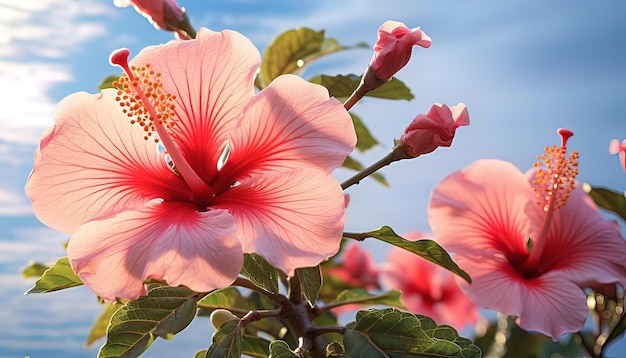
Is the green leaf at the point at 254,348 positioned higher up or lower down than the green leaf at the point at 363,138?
lower down

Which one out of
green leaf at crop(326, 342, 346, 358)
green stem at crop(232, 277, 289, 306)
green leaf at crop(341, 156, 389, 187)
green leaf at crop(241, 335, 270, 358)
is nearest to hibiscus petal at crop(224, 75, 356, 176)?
green stem at crop(232, 277, 289, 306)

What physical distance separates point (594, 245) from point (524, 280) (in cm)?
24

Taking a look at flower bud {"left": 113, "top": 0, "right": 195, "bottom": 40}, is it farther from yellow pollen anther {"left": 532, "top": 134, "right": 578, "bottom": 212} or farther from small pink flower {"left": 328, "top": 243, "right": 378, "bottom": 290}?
small pink flower {"left": 328, "top": 243, "right": 378, "bottom": 290}

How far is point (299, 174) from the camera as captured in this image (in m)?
1.12

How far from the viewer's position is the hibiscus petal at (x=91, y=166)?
1141mm

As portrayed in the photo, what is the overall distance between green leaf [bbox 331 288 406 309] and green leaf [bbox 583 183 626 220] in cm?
62

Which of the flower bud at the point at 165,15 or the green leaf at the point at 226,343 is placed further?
the flower bud at the point at 165,15

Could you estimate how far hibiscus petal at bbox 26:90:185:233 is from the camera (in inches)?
44.9

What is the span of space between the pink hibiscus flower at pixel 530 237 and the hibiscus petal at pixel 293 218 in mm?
571

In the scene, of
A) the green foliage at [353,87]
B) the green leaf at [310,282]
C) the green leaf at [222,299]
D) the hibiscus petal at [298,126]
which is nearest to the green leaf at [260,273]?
the green leaf at [310,282]

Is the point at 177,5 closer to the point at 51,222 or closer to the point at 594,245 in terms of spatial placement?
the point at 51,222

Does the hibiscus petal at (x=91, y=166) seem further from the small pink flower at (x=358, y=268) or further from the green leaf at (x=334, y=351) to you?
the small pink flower at (x=358, y=268)

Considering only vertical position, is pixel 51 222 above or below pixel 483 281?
above

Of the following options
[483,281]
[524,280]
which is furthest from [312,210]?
[524,280]
